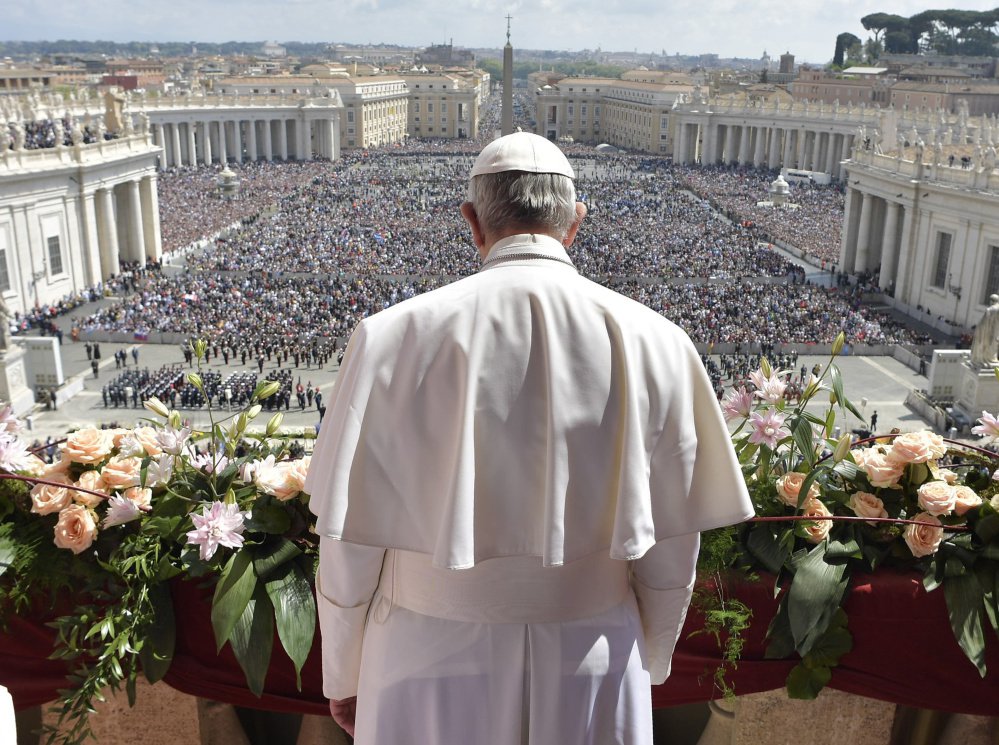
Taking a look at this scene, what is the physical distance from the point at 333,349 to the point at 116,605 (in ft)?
85.5

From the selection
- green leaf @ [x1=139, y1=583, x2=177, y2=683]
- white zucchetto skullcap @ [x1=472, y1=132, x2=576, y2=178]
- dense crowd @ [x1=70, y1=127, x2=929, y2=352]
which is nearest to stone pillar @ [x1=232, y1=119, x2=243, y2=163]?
dense crowd @ [x1=70, y1=127, x2=929, y2=352]

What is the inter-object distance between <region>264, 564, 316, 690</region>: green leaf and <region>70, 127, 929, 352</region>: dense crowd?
24.6 metres

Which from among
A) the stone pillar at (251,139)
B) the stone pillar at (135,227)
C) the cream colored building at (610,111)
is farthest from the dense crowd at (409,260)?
the cream colored building at (610,111)

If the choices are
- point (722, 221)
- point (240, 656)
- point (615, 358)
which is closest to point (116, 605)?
point (240, 656)

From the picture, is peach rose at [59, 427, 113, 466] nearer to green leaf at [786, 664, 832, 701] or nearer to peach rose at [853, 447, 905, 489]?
green leaf at [786, 664, 832, 701]

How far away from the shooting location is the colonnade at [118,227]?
1607 inches

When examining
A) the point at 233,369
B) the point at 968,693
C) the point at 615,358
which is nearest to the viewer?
the point at 615,358

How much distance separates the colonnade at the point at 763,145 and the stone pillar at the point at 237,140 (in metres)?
41.8

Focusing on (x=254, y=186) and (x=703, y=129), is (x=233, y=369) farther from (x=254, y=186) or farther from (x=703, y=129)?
(x=703, y=129)

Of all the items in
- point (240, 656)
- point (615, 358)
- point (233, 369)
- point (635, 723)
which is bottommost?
point (233, 369)

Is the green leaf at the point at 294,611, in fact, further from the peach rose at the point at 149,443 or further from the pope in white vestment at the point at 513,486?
the pope in white vestment at the point at 513,486

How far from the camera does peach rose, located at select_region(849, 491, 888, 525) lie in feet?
13.3

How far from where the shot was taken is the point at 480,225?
288 centimetres

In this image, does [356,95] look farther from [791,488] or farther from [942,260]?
[791,488]
